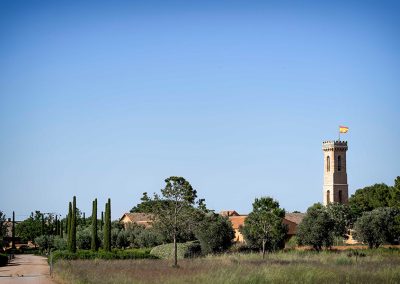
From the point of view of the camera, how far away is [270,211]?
57.1 meters

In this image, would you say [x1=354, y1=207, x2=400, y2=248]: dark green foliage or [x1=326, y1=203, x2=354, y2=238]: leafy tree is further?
[x1=326, y1=203, x2=354, y2=238]: leafy tree

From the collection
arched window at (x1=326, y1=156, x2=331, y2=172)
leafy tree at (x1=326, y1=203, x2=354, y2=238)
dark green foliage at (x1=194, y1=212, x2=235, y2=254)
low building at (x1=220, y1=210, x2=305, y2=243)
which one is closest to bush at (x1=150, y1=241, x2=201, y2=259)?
dark green foliage at (x1=194, y1=212, x2=235, y2=254)

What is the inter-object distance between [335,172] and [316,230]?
55.1m

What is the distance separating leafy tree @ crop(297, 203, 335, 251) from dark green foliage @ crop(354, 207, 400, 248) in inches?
228

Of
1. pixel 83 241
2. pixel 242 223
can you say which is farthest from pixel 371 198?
pixel 83 241

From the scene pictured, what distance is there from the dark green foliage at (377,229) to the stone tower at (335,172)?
147 feet

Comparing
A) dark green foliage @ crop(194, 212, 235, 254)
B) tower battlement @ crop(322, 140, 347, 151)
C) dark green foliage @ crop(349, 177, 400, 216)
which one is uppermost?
tower battlement @ crop(322, 140, 347, 151)

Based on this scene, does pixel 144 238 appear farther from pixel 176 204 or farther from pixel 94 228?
pixel 176 204

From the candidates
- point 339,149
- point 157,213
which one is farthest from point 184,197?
point 339,149

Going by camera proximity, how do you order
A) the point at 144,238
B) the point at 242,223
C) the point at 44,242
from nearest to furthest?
1. the point at 144,238
2. the point at 242,223
3. the point at 44,242

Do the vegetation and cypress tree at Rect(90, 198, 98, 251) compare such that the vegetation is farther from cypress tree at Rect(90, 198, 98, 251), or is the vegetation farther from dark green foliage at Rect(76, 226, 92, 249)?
dark green foliage at Rect(76, 226, 92, 249)

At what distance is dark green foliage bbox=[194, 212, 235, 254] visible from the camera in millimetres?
59250

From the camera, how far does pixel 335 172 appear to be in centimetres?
11775

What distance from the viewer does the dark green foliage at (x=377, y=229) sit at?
69250 millimetres
